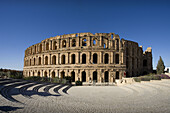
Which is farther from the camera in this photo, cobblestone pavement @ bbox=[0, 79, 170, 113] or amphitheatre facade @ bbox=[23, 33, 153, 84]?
amphitheatre facade @ bbox=[23, 33, 153, 84]

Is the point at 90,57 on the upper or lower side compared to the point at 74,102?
upper

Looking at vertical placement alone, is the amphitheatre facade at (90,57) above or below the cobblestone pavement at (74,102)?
above

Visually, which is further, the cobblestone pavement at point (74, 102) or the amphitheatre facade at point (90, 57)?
the amphitheatre facade at point (90, 57)

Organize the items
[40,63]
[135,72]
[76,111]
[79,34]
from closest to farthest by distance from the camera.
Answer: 1. [76,111]
2. [79,34]
3. [135,72]
4. [40,63]

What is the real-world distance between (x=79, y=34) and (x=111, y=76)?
13.6 m

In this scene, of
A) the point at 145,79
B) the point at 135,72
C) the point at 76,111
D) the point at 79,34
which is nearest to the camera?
the point at 76,111

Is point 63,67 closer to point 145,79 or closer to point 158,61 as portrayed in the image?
point 145,79

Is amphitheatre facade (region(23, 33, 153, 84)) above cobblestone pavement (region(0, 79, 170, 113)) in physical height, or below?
above

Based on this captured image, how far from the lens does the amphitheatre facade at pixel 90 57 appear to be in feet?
89.3

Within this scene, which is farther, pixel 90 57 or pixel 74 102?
pixel 90 57

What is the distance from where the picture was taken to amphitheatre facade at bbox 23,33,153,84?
27219 mm

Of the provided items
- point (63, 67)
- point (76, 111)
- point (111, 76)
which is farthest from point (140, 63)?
point (76, 111)

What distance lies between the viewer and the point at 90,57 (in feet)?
90.3

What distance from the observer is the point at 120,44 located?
1148 inches
